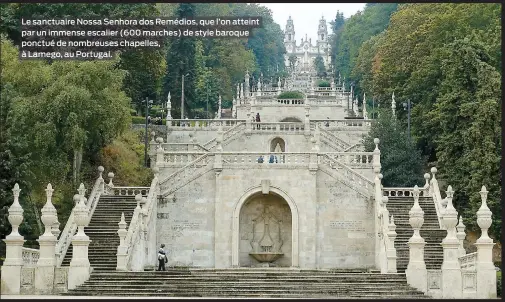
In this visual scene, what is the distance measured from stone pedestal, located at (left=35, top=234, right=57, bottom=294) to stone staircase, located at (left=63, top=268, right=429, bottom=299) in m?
0.97

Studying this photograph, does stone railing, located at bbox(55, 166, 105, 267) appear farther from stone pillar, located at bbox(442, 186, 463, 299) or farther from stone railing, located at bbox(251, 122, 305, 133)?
stone railing, located at bbox(251, 122, 305, 133)

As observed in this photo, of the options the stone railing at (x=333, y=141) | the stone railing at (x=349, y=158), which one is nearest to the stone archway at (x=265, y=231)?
the stone railing at (x=349, y=158)

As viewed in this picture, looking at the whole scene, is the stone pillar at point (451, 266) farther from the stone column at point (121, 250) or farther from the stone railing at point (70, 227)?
the stone railing at point (70, 227)

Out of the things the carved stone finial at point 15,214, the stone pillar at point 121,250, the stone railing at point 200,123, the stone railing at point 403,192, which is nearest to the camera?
the carved stone finial at point 15,214

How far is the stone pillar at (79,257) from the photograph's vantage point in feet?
136

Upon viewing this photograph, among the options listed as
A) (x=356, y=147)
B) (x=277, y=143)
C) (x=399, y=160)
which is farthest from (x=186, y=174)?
(x=277, y=143)

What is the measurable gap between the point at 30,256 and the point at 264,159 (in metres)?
14.1

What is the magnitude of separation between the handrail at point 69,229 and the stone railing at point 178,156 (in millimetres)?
4406

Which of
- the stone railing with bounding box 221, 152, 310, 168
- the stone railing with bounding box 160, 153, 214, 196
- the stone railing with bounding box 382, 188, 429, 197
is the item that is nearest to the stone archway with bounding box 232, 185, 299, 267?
the stone railing with bounding box 221, 152, 310, 168

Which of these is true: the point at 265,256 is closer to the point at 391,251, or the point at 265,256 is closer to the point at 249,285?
the point at 391,251

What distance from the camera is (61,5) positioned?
57.7 meters

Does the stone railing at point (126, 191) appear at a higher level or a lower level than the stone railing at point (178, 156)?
lower

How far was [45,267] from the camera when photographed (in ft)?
135

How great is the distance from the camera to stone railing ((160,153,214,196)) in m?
52.8
